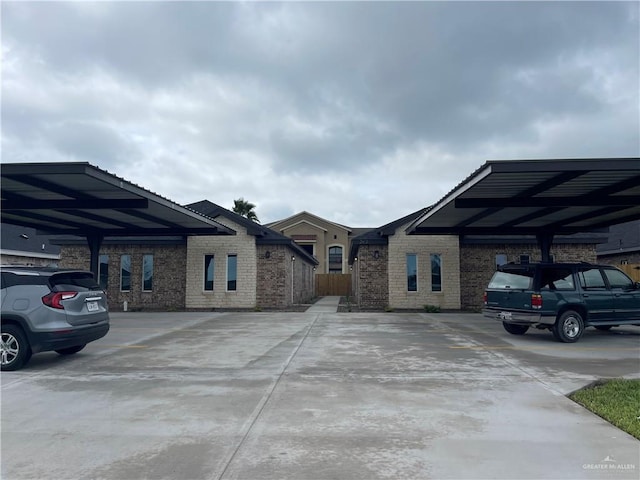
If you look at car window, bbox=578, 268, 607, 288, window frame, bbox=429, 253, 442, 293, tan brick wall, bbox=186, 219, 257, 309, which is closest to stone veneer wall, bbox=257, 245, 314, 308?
tan brick wall, bbox=186, 219, 257, 309

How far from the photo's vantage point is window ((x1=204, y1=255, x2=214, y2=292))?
69.9 ft

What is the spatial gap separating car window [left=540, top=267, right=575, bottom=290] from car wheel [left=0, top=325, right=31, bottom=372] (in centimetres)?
1051


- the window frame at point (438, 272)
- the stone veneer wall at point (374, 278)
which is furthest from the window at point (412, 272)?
the stone veneer wall at point (374, 278)

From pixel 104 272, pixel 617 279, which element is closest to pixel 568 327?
pixel 617 279

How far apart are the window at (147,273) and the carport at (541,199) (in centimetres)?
1202

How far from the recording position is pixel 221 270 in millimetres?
21281

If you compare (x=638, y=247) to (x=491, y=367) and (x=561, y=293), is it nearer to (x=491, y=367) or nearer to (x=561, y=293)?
(x=561, y=293)

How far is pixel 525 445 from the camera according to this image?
4.46 metres

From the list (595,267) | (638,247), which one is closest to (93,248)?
(595,267)

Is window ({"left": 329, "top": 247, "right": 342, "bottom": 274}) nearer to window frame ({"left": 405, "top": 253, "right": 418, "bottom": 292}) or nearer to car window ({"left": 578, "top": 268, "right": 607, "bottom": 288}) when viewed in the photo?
window frame ({"left": 405, "top": 253, "right": 418, "bottom": 292})

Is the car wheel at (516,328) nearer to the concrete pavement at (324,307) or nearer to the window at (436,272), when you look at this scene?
the window at (436,272)

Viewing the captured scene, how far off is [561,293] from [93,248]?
1630 cm

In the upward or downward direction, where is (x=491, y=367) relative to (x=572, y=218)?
downward

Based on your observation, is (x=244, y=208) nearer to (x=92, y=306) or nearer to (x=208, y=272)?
(x=208, y=272)
